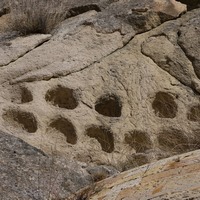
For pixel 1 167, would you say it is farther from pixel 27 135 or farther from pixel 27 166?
pixel 27 135

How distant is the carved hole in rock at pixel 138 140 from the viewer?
6305 millimetres

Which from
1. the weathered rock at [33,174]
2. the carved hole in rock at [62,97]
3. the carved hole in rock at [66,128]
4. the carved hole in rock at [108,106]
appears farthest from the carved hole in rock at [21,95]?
the weathered rock at [33,174]

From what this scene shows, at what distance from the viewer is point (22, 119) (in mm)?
6398

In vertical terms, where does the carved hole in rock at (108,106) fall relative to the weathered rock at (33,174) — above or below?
below

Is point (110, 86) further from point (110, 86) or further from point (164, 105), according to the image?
point (164, 105)

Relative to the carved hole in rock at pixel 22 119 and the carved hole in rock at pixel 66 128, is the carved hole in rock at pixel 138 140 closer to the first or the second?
the carved hole in rock at pixel 66 128

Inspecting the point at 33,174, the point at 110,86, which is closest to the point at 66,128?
the point at 110,86

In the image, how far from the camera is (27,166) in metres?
5.10

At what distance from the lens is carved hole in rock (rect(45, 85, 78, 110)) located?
661 centimetres

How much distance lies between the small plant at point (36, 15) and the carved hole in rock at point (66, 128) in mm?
1532

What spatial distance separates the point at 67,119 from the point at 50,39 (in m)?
1.19

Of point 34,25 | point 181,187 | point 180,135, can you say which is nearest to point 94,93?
point 180,135

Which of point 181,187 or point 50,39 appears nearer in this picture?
point 181,187

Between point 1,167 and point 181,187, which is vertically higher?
point 181,187
